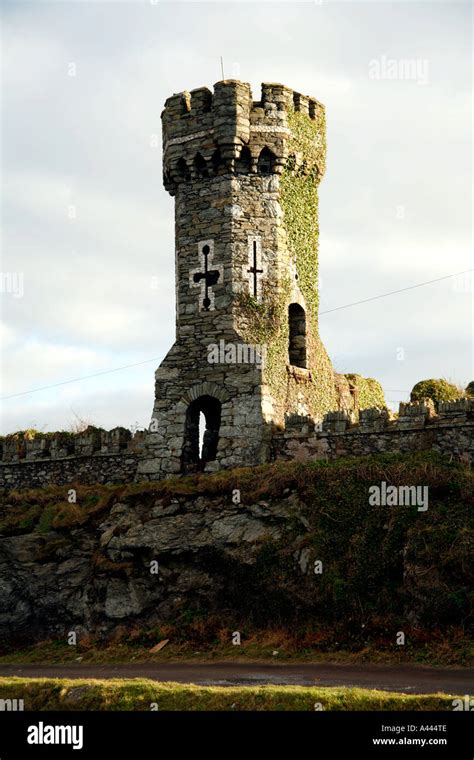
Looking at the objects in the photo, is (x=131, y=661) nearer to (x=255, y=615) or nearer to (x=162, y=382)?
(x=255, y=615)

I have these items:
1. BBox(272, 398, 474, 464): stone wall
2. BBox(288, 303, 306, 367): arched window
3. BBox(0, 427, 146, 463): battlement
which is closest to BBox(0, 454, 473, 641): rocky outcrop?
BBox(272, 398, 474, 464): stone wall

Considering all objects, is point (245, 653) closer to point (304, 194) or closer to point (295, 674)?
point (295, 674)

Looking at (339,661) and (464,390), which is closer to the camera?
(339,661)

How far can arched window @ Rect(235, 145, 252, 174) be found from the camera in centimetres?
3083

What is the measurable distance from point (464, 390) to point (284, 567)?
9.25 meters

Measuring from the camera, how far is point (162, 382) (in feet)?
101

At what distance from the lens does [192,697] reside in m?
19.5

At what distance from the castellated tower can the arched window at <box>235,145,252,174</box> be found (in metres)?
0.03

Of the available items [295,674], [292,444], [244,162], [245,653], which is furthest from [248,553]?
[244,162]

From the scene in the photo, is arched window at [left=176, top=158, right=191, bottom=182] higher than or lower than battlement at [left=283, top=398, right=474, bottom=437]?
higher

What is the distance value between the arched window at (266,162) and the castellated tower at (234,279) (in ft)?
0.10

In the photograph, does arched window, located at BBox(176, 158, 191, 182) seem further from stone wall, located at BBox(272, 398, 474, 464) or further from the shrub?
the shrub

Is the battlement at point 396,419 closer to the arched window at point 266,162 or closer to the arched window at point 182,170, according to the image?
the arched window at point 266,162
